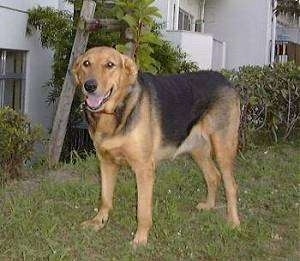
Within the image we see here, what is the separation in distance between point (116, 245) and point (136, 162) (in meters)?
0.67

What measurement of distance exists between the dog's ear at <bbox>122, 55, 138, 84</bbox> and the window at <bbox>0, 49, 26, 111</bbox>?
4921 millimetres

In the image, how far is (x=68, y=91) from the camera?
24.1ft

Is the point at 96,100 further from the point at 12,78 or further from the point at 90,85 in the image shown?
the point at 12,78

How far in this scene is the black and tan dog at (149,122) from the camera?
4.48m

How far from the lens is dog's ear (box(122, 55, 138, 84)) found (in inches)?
178

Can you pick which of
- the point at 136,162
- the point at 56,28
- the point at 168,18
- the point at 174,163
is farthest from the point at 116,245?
the point at 168,18

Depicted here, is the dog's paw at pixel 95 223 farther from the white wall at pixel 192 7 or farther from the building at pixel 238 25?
the building at pixel 238 25

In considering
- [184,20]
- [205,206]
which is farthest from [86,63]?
[184,20]

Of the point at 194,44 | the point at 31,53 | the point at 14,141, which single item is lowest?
the point at 14,141

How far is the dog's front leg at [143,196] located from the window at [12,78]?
4963mm

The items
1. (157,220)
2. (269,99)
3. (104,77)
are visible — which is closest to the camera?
(104,77)

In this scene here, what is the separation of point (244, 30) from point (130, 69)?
55.0 ft

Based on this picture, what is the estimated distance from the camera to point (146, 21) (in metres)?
6.86

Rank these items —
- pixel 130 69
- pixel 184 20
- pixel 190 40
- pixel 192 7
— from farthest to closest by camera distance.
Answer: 1. pixel 192 7
2. pixel 184 20
3. pixel 190 40
4. pixel 130 69
